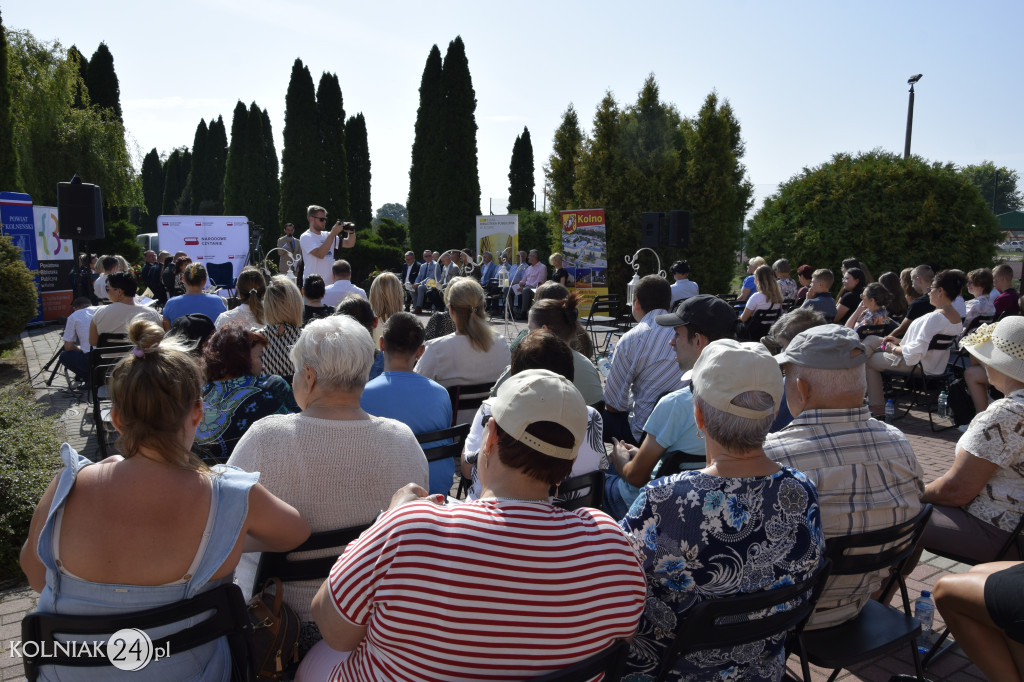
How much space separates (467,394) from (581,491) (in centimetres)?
164

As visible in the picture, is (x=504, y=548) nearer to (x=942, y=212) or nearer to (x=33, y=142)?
(x=942, y=212)

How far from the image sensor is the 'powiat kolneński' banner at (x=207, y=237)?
20.4 metres

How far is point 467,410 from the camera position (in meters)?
4.25

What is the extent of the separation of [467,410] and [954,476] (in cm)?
253

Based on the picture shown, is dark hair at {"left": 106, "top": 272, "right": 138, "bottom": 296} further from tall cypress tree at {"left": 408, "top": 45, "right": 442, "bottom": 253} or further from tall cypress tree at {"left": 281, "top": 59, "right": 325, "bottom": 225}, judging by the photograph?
tall cypress tree at {"left": 281, "top": 59, "right": 325, "bottom": 225}

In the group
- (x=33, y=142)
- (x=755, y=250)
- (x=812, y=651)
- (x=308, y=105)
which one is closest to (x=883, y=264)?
(x=755, y=250)

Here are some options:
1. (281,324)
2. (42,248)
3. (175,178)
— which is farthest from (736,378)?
(175,178)

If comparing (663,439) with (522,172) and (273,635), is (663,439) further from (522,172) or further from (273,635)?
(522,172)

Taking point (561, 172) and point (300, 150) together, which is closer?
point (561, 172)

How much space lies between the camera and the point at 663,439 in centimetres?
279

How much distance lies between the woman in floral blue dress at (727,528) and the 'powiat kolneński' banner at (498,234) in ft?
63.4

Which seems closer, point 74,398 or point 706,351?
point 706,351

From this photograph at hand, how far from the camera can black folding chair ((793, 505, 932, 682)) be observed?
2168mm

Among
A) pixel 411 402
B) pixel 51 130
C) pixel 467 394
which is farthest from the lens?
pixel 51 130
